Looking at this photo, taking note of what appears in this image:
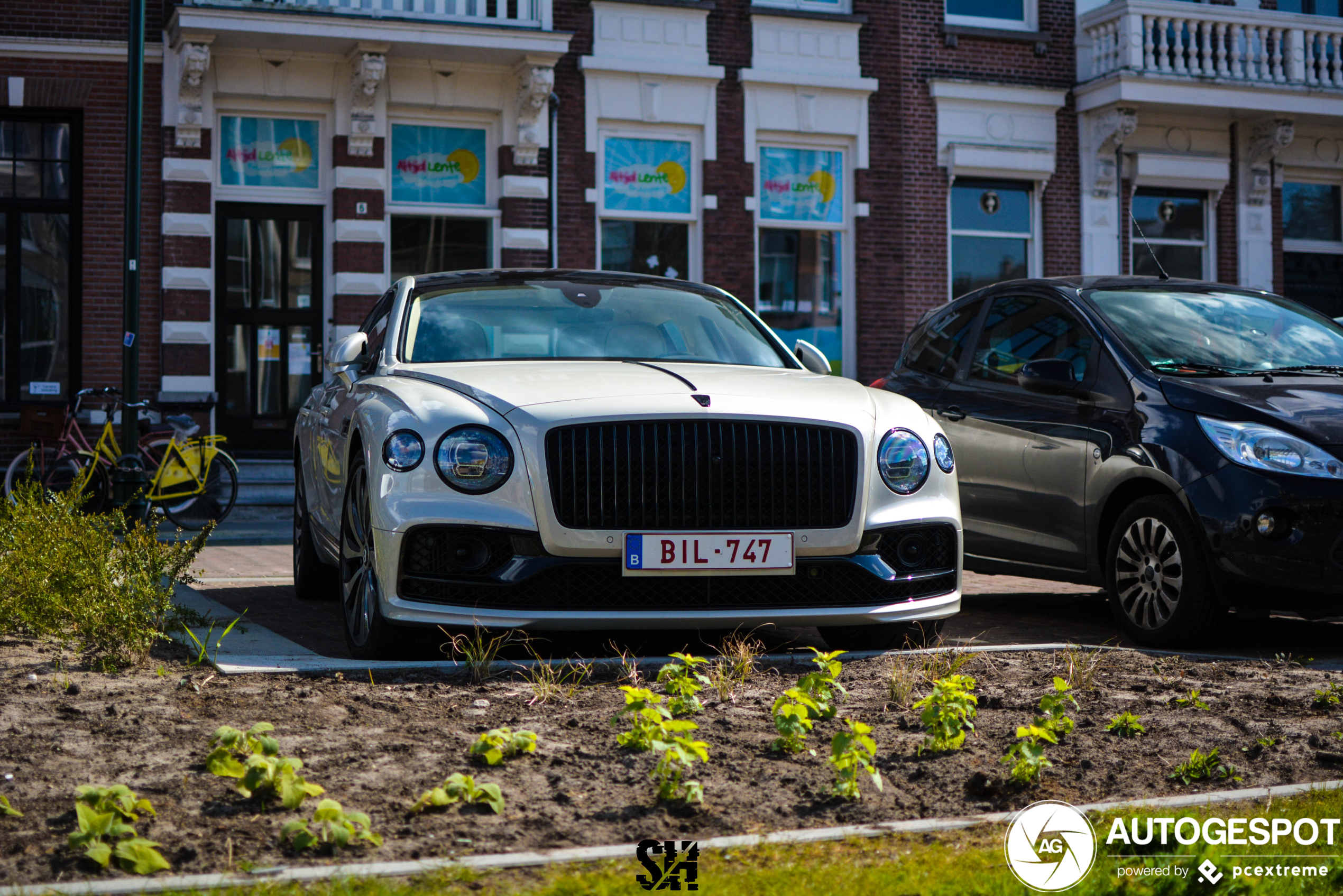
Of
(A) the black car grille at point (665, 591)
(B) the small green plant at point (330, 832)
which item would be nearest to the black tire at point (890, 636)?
(A) the black car grille at point (665, 591)

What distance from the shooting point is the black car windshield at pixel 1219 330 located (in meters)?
6.73

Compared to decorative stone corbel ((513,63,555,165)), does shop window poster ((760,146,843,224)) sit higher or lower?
lower

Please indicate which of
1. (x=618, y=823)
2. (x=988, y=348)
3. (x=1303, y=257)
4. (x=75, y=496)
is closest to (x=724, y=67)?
(x=1303, y=257)

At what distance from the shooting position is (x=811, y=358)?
6.76 m

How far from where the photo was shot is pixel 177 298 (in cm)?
1639

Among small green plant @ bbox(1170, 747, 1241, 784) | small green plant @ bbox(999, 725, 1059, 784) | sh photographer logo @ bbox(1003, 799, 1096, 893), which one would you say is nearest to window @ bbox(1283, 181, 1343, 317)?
small green plant @ bbox(1170, 747, 1241, 784)

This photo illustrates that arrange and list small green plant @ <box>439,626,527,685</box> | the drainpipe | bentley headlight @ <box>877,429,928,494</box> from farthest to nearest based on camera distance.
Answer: the drainpipe, bentley headlight @ <box>877,429,928,494</box>, small green plant @ <box>439,626,527,685</box>

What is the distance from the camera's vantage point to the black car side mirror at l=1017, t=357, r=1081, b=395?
22.2ft

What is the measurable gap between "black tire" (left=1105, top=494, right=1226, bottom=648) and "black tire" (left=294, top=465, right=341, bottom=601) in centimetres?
385

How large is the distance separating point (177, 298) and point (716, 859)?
14.8 m

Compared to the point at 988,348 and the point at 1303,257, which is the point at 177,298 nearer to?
the point at 988,348

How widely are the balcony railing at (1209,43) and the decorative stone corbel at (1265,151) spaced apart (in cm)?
64

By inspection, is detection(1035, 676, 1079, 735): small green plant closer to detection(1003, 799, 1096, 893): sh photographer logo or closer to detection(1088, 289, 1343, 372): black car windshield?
detection(1003, 799, 1096, 893): sh photographer logo

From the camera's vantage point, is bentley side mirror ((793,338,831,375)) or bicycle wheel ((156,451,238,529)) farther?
bicycle wheel ((156,451,238,529))
